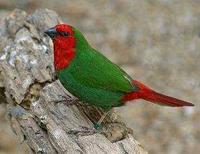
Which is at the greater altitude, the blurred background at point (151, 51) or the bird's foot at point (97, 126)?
the bird's foot at point (97, 126)

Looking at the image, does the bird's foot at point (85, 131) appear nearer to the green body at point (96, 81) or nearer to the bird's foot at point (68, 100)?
the green body at point (96, 81)

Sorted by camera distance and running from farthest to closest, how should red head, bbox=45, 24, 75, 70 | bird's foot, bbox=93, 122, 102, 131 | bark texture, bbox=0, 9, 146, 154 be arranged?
1. red head, bbox=45, 24, 75, 70
2. bird's foot, bbox=93, 122, 102, 131
3. bark texture, bbox=0, 9, 146, 154

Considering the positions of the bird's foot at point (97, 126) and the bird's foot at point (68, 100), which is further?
the bird's foot at point (68, 100)

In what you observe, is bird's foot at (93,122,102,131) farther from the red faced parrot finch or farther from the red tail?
the red tail

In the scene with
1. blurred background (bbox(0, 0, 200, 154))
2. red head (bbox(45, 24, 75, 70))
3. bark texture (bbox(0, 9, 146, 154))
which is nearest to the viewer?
bark texture (bbox(0, 9, 146, 154))

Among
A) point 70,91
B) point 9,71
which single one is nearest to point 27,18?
point 9,71

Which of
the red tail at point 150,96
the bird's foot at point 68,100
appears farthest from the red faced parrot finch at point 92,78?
the bird's foot at point 68,100

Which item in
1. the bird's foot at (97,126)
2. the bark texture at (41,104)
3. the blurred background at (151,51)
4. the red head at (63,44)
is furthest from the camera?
the blurred background at (151,51)

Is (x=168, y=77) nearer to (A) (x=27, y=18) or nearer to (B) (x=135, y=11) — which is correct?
(B) (x=135, y=11)

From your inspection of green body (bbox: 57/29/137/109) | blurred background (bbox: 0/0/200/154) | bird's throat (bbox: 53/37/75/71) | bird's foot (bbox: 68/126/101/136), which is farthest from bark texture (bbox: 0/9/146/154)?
blurred background (bbox: 0/0/200/154)
